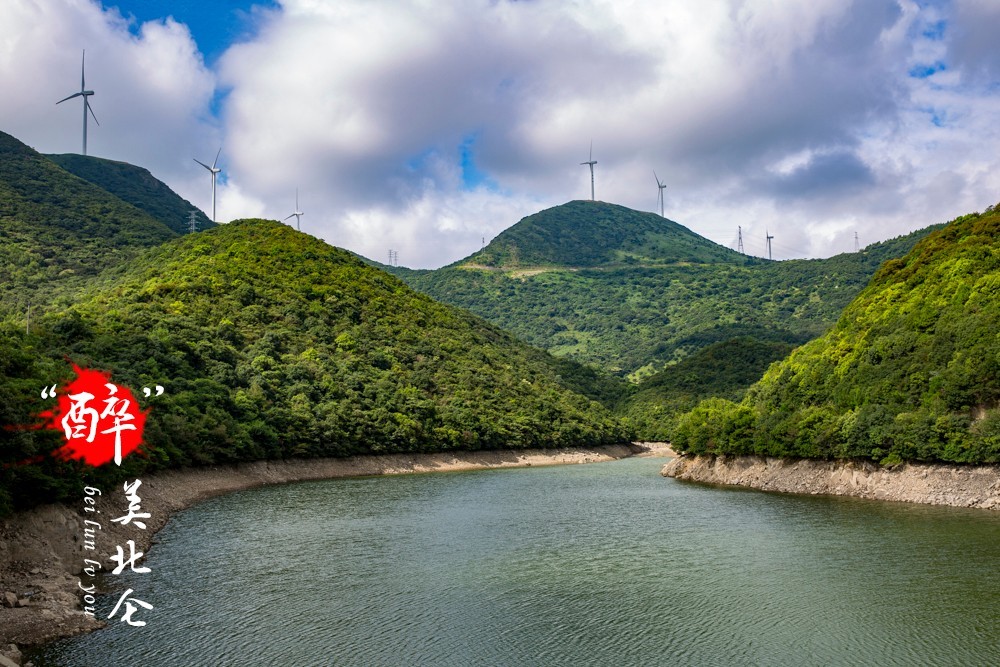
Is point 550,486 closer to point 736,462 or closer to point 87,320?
point 736,462

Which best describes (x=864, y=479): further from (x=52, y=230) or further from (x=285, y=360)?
(x=52, y=230)

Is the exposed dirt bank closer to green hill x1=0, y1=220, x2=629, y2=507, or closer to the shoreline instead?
green hill x1=0, y1=220, x2=629, y2=507

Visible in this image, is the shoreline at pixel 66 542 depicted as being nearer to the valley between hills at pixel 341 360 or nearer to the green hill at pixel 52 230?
the valley between hills at pixel 341 360

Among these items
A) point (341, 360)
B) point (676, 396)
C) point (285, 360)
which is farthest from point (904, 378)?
point (676, 396)

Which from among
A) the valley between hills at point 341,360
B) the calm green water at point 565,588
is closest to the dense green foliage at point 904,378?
the valley between hills at point 341,360

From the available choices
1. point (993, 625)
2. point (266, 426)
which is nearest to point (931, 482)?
point (993, 625)

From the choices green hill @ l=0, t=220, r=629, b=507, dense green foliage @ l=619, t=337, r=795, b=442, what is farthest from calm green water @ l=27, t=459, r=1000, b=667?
dense green foliage @ l=619, t=337, r=795, b=442
